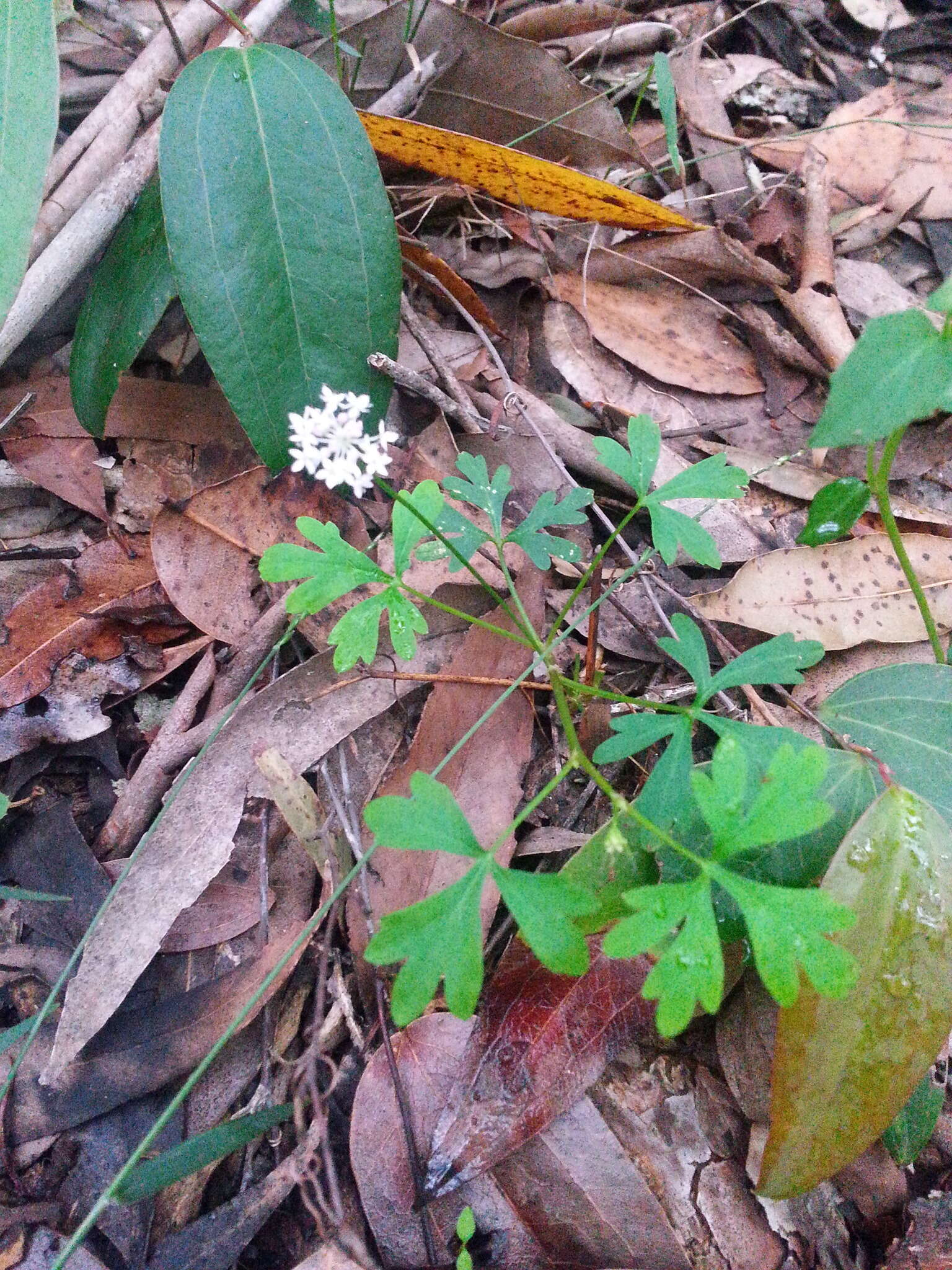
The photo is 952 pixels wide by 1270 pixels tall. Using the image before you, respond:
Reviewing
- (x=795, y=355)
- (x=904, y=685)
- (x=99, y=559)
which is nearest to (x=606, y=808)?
(x=904, y=685)

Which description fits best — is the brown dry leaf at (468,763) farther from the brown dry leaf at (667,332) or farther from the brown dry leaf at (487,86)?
the brown dry leaf at (487,86)

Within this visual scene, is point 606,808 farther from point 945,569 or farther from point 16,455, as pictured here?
point 16,455

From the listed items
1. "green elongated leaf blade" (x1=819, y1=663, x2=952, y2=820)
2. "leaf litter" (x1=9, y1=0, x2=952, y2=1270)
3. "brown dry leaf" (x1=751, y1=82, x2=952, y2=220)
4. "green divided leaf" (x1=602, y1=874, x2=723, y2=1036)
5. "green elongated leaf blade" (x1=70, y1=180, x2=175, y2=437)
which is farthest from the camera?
"brown dry leaf" (x1=751, y1=82, x2=952, y2=220)

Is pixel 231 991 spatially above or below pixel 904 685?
below

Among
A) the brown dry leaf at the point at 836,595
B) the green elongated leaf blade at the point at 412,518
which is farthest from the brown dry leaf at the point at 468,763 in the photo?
the brown dry leaf at the point at 836,595

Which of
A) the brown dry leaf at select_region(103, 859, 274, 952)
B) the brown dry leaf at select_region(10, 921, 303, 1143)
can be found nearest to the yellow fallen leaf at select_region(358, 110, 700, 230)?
the brown dry leaf at select_region(103, 859, 274, 952)

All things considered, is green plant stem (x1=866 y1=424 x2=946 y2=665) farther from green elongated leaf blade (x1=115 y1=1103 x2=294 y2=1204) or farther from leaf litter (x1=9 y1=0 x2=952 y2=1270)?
green elongated leaf blade (x1=115 y1=1103 x2=294 y2=1204)

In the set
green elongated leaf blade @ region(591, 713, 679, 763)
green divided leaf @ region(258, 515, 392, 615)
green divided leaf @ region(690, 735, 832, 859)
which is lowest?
green elongated leaf blade @ region(591, 713, 679, 763)
